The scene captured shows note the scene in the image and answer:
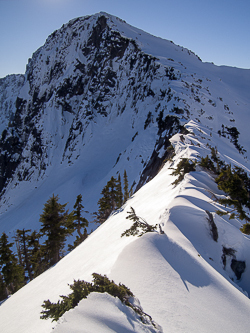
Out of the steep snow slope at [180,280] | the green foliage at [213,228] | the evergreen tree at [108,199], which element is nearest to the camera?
the steep snow slope at [180,280]

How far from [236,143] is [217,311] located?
2909cm

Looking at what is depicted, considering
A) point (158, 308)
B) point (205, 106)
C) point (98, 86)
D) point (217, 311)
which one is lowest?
point (217, 311)

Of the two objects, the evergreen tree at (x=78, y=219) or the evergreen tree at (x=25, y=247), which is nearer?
the evergreen tree at (x=25, y=247)

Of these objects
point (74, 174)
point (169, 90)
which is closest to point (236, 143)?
point (169, 90)

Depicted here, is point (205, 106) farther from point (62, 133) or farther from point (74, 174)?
point (62, 133)

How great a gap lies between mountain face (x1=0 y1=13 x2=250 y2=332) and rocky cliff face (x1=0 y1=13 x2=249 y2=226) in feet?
1.26

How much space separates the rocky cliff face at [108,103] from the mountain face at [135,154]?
385 mm

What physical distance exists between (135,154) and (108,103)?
2824cm

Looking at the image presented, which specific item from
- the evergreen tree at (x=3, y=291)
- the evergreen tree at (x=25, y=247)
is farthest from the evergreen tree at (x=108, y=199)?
the evergreen tree at (x=3, y=291)

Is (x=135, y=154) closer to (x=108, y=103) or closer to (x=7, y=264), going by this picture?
(x=7, y=264)

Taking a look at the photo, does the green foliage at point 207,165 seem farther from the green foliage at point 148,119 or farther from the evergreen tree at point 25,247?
the green foliage at point 148,119

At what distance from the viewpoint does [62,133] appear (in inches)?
2758

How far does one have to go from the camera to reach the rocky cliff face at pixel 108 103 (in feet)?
124

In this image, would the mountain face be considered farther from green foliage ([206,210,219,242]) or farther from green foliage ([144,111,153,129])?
green foliage ([144,111,153,129])
